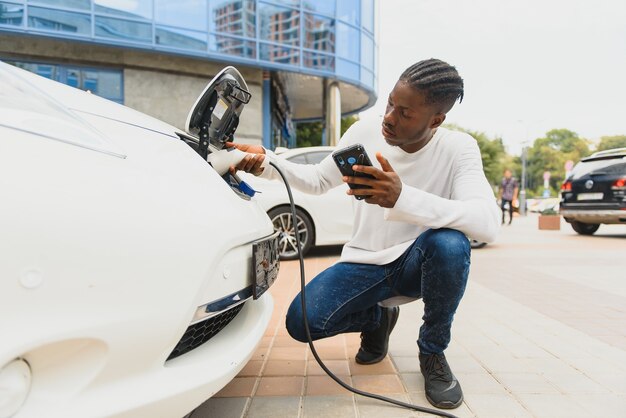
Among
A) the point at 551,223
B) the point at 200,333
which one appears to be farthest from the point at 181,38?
the point at 200,333

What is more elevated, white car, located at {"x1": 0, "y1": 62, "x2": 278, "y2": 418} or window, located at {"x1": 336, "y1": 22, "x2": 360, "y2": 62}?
window, located at {"x1": 336, "y1": 22, "x2": 360, "y2": 62}

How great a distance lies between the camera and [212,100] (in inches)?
66.9

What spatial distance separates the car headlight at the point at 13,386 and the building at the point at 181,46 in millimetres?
11224

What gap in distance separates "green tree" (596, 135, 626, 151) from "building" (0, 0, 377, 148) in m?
70.8

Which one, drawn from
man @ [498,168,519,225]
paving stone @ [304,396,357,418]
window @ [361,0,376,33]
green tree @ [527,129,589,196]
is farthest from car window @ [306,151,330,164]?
green tree @ [527,129,589,196]

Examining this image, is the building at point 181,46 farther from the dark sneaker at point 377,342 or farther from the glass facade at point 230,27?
the dark sneaker at point 377,342

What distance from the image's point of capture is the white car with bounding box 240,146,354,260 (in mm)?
5070

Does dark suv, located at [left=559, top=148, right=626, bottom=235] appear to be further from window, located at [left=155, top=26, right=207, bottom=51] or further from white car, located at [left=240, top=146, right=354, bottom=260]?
window, located at [left=155, top=26, right=207, bottom=51]

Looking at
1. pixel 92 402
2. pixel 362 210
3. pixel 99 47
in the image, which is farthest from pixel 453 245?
pixel 99 47

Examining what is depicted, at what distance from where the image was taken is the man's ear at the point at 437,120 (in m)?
1.87

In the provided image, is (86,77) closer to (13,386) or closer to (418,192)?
(418,192)

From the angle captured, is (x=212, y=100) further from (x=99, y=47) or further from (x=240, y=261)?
(x=99, y=47)

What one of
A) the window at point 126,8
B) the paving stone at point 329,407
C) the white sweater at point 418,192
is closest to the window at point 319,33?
the window at point 126,8

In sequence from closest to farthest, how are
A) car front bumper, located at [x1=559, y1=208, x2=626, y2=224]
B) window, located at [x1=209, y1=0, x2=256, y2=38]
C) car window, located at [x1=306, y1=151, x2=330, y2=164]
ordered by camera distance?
car window, located at [x1=306, y1=151, x2=330, y2=164] < car front bumper, located at [x1=559, y1=208, x2=626, y2=224] < window, located at [x1=209, y1=0, x2=256, y2=38]
